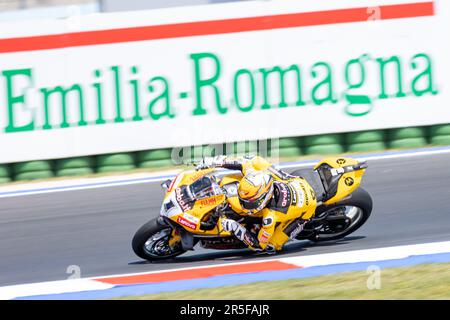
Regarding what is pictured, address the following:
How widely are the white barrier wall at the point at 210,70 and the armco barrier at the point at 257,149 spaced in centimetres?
14

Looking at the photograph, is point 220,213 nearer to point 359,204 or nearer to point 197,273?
point 197,273

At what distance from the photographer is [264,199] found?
23.7 ft

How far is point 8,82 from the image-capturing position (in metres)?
11.3

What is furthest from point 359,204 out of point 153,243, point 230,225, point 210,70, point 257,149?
point 210,70

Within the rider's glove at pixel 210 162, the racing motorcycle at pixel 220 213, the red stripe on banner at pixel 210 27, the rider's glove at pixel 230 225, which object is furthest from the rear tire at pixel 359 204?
the red stripe on banner at pixel 210 27

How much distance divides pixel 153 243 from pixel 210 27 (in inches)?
185

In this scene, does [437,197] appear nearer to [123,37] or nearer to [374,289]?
[374,289]

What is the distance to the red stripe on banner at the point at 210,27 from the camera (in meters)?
11.4

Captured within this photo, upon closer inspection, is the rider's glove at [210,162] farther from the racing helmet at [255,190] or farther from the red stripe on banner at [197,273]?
the red stripe on banner at [197,273]

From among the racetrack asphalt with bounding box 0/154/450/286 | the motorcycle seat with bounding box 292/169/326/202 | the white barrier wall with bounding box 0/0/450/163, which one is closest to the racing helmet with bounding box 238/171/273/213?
the motorcycle seat with bounding box 292/169/326/202

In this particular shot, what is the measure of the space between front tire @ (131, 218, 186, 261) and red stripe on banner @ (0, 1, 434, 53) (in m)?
4.54

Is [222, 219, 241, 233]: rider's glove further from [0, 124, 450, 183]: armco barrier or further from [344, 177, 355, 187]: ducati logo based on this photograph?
[0, 124, 450, 183]: armco barrier

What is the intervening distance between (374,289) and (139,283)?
2.03 metres
